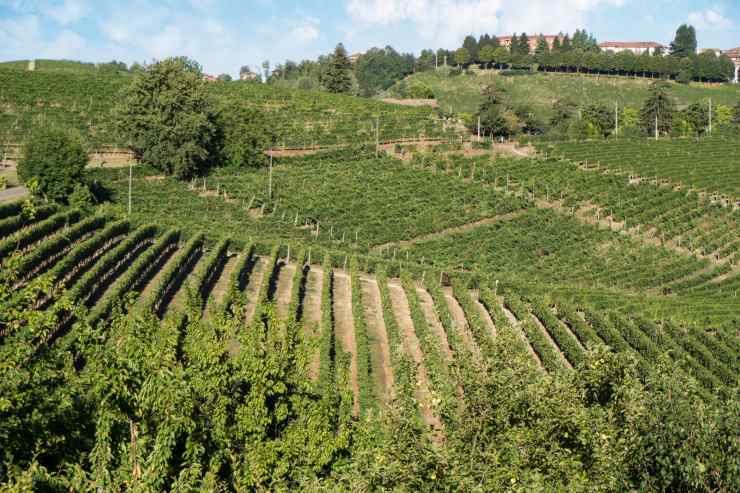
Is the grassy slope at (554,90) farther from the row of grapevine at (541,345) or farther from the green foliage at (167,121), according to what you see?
the row of grapevine at (541,345)

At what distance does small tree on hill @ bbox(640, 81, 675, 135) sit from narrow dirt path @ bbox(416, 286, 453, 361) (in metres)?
52.6

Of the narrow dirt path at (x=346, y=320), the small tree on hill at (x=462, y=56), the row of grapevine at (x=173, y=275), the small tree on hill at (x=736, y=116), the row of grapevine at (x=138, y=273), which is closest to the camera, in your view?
the row of grapevine at (x=138, y=273)

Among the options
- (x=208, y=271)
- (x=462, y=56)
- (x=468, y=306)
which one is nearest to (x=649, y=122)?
(x=462, y=56)

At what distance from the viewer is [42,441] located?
36.7 ft

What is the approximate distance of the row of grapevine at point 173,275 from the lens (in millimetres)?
29953

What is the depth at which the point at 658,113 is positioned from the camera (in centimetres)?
8562

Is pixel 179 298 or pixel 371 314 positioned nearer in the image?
pixel 179 298

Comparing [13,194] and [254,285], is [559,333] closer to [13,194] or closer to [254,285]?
[254,285]

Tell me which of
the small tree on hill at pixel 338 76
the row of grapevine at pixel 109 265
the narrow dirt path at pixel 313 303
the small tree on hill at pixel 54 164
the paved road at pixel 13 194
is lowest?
the narrow dirt path at pixel 313 303

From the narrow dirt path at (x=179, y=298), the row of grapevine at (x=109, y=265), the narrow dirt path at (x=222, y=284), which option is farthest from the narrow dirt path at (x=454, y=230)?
the narrow dirt path at (x=179, y=298)

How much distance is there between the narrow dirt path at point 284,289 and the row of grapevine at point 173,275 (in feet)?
13.6

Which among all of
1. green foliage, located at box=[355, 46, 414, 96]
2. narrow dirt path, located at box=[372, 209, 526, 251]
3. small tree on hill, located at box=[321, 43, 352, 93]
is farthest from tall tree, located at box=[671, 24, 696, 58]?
narrow dirt path, located at box=[372, 209, 526, 251]

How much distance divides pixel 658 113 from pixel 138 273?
219 feet

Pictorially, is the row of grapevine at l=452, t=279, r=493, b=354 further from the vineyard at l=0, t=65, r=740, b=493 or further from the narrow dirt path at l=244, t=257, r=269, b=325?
the narrow dirt path at l=244, t=257, r=269, b=325
